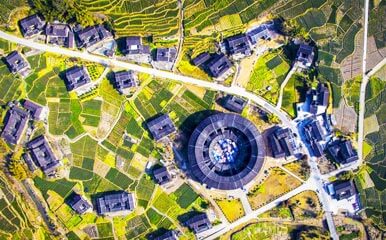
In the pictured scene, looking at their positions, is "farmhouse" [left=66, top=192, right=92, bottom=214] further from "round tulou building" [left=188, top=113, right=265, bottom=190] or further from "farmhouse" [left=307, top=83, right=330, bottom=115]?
"farmhouse" [left=307, top=83, right=330, bottom=115]

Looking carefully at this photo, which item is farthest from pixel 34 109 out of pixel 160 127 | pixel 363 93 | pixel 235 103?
pixel 363 93

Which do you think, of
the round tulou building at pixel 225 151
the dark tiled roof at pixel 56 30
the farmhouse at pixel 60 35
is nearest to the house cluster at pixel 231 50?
the round tulou building at pixel 225 151

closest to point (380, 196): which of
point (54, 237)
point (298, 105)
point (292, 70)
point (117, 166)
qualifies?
point (298, 105)

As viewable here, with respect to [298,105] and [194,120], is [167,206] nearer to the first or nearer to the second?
[194,120]

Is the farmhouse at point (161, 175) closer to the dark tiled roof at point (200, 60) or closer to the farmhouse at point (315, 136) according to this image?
the dark tiled roof at point (200, 60)

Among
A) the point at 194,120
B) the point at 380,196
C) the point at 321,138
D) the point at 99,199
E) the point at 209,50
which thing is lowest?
the point at 380,196

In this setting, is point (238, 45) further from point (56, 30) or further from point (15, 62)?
point (15, 62)
